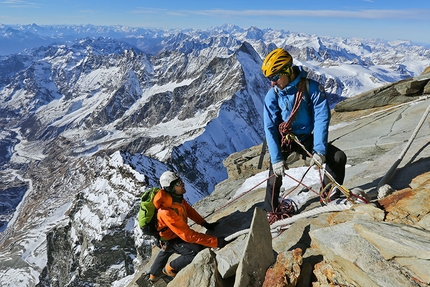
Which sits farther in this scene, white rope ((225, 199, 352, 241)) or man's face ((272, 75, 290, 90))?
man's face ((272, 75, 290, 90))

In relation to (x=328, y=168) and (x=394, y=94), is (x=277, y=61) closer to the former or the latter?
(x=328, y=168)

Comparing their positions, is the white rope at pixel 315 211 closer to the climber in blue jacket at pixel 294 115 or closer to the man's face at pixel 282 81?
the climber in blue jacket at pixel 294 115

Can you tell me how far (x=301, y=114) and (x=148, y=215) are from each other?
15.4 feet

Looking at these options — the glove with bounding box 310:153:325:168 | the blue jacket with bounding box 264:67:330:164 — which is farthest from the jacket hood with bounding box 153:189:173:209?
the glove with bounding box 310:153:325:168

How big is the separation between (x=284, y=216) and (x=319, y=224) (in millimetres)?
1622

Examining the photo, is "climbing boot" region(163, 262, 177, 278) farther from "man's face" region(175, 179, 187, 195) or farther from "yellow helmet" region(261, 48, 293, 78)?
"yellow helmet" region(261, 48, 293, 78)

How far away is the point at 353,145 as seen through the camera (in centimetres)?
1349

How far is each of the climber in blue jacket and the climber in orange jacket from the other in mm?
2481

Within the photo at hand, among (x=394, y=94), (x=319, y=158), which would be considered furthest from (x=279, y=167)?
(x=394, y=94)

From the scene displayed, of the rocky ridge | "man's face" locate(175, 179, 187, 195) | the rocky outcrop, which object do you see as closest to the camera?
the rocky ridge

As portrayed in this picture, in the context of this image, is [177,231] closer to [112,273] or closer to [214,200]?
[214,200]

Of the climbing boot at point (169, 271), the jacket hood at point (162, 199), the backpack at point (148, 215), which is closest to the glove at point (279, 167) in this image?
the jacket hood at point (162, 199)

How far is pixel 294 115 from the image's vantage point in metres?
Result: 6.81

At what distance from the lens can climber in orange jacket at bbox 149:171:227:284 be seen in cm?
775
